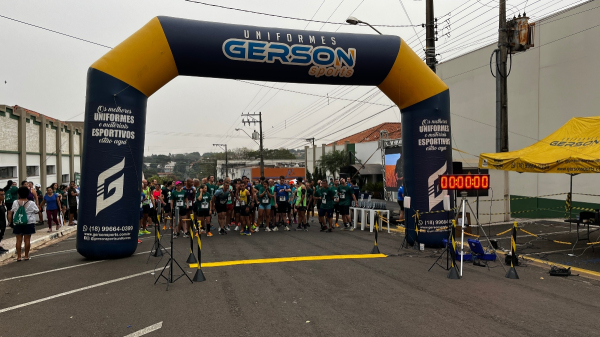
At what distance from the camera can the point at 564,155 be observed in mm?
10195

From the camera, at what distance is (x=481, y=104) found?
76.0ft

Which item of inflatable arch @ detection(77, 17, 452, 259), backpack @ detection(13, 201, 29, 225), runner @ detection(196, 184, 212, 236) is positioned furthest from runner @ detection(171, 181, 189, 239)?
backpack @ detection(13, 201, 29, 225)

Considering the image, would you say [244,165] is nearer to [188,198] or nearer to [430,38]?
[188,198]

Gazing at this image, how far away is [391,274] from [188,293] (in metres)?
3.62

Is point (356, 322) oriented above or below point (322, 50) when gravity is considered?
below

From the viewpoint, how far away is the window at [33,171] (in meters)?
27.8

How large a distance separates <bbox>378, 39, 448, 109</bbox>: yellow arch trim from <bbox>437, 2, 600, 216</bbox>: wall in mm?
6074

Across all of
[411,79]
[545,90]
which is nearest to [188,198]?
[411,79]

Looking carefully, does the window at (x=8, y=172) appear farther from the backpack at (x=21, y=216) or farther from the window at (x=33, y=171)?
the backpack at (x=21, y=216)

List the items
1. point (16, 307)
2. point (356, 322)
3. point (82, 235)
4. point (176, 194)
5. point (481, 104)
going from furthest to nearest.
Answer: point (481, 104) → point (176, 194) → point (82, 235) → point (16, 307) → point (356, 322)

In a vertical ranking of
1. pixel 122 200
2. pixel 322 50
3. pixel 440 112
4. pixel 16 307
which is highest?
pixel 322 50

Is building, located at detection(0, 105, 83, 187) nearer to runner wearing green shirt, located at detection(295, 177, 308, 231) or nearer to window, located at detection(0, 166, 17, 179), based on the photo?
window, located at detection(0, 166, 17, 179)

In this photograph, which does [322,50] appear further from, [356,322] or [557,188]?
[557,188]

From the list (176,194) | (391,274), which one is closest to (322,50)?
(391,274)
